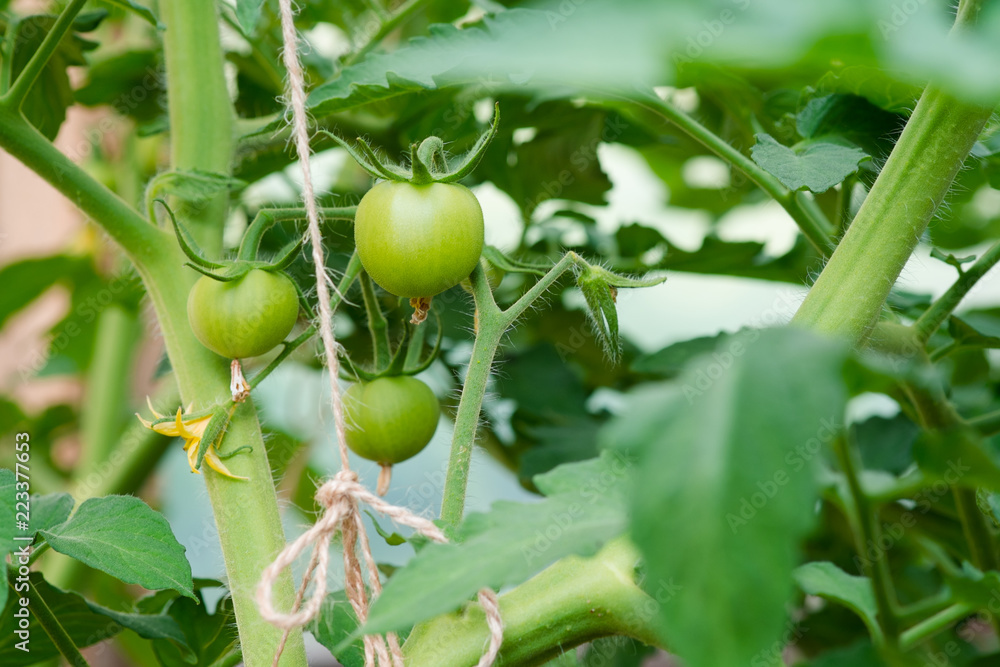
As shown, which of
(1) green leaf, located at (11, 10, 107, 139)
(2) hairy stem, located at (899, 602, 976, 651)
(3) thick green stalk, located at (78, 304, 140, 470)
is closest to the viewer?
(2) hairy stem, located at (899, 602, 976, 651)

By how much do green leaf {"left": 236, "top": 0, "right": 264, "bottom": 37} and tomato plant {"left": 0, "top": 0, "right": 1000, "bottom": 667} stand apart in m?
0.02

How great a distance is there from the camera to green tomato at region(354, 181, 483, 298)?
1.06 ft

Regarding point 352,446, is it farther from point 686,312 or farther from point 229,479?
point 686,312

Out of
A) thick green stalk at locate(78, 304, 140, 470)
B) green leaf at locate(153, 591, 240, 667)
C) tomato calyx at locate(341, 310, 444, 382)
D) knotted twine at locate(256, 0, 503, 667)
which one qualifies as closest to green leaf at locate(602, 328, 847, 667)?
knotted twine at locate(256, 0, 503, 667)

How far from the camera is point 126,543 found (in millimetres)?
344

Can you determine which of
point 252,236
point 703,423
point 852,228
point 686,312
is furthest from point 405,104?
point 686,312

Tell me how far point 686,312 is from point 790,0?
101cm

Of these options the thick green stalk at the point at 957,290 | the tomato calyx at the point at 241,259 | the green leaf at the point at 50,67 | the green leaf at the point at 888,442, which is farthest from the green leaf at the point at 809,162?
the green leaf at the point at 50,67

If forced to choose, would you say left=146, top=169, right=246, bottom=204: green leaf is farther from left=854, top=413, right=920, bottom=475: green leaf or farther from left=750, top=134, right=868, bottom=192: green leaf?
left=854, top=413, right=920, bottom=475: green leaf

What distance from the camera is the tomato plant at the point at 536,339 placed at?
0.58ft

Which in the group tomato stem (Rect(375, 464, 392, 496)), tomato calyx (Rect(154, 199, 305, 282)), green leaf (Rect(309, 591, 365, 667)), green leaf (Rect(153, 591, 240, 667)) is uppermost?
tomato calyx (Rect(154, 199, 305, 282))

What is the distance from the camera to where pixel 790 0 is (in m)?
0.17

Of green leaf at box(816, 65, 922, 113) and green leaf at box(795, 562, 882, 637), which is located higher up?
green leaf at box(816, 65, 922, 113)

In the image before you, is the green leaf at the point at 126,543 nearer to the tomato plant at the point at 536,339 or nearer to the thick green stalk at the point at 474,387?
the tomato plant at the point at 536,339
